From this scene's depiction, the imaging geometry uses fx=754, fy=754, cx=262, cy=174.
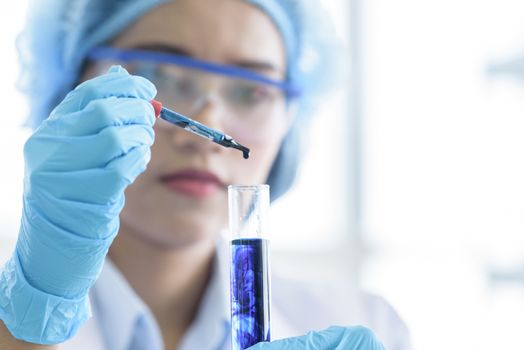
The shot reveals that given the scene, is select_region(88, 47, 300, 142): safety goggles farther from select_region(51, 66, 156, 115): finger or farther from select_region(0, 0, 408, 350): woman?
select_region(51, 66, 156, 115): finger

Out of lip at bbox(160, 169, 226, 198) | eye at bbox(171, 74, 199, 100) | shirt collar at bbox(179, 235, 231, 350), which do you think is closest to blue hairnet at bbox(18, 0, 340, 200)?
eye at bbox(171, 74, 199, 100)

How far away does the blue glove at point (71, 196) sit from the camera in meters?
1.14

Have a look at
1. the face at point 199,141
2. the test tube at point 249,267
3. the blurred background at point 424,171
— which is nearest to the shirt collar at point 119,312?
the face at point 199,141

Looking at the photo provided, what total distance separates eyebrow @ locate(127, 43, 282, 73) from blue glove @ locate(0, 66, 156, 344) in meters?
0.60

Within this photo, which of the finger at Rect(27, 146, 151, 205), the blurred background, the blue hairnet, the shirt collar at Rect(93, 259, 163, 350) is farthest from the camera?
the blurred background

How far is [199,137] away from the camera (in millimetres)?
1706

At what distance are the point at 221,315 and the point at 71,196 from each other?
28.8 inches

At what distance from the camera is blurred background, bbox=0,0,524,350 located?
3.72 meters

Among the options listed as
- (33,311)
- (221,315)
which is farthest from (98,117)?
(221,315)

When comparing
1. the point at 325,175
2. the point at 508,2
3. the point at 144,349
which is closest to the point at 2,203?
the point at 325,175

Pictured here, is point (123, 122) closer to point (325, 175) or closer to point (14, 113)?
point (14, 113)

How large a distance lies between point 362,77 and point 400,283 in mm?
1075

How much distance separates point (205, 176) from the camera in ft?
5.66

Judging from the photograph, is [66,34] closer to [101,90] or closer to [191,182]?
[191,182]
